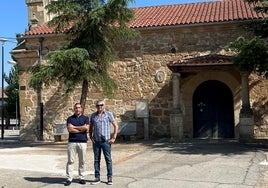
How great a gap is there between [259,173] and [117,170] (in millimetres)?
3156

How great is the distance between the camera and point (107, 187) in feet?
26.6

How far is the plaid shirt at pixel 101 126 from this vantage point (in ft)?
28.2

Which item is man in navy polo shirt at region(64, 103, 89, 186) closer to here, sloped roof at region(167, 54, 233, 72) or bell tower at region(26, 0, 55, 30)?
sloped roof at region(167, 54, 233, 72)

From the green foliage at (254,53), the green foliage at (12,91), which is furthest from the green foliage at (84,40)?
the green foliage at (12,91)

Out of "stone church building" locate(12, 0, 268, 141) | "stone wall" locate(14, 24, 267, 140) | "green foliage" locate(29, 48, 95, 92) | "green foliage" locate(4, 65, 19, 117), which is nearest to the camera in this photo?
"green foliage" locate(29, 48, 95, 92)

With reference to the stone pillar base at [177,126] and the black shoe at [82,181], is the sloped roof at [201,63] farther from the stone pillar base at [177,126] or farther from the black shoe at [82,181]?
the black shoe at [82,181]

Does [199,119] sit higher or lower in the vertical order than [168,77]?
lower

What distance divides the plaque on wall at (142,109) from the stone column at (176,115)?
59.9 inches

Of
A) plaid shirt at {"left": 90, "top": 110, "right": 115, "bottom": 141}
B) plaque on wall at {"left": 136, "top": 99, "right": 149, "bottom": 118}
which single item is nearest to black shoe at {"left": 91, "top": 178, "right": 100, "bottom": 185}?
plaid shirt at {"left": 90, "top": 110, "right": 115, "bottom": 141}

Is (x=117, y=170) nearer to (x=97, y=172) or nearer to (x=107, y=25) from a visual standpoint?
(x=97, y=172)

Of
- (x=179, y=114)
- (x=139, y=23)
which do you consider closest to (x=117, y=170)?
(x=179, y=114)

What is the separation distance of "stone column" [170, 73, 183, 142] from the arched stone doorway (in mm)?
1635

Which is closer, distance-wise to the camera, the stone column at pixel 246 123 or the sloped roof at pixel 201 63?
the stone column at pixel 246 123

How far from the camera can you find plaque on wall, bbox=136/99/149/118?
59.8ft
